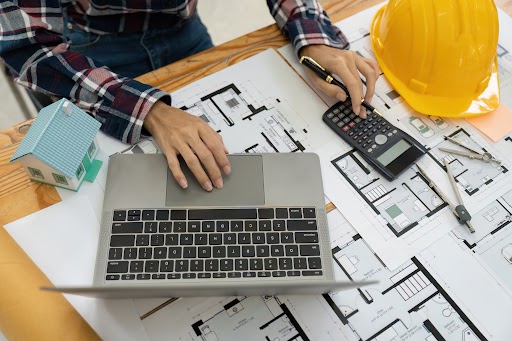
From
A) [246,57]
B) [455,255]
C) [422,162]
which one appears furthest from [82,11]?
[455,255]

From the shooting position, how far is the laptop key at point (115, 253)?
26.5 inches

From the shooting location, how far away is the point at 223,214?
0.72 meters

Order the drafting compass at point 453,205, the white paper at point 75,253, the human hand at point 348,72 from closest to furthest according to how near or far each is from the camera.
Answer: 1. the white paper at point 75,253
2. the drafting compass at point 453,205
3. the human hand at point 348,72

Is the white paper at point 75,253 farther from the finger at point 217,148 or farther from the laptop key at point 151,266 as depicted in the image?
the finger at point 217,148

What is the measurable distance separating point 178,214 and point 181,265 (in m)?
0.08

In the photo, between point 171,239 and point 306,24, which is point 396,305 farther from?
point 306,24

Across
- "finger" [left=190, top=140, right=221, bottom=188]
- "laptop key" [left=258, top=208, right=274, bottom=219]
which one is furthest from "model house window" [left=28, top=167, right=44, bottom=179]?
"laptop key" [left=258, top=208, right=274, bottom=219]

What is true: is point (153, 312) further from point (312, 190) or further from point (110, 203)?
point (312, 190)

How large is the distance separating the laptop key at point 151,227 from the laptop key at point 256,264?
14 cm

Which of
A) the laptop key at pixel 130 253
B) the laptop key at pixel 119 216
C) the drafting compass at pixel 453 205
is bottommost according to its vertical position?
the drafting compass at pixel 453 205

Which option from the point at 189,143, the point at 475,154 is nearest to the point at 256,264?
the point at 189,143

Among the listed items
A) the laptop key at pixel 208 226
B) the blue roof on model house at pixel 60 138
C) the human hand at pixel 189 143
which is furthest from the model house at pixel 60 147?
the laptop key at pixel 208 226

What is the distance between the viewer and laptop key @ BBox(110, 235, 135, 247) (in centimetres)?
68

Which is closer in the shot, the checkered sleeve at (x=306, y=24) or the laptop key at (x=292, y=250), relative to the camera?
the laptop key at (x=292, y=250)
